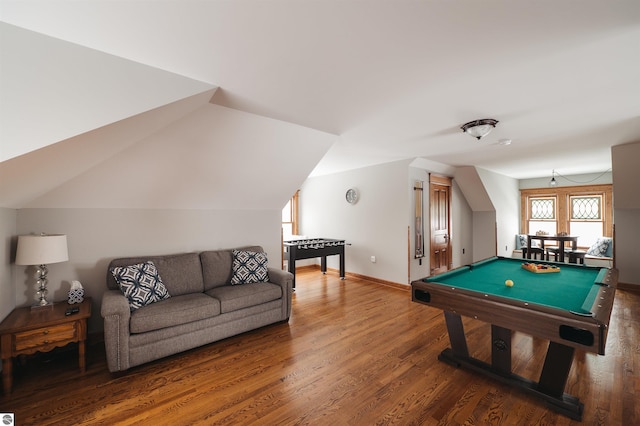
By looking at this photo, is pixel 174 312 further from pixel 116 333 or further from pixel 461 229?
pixel 461 229

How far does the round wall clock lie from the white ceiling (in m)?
2.73

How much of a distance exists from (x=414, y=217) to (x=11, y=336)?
5160mm

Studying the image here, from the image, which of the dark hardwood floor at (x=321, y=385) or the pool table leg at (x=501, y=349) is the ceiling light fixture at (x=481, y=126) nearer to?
the pool table leg at (x=501, y=349)

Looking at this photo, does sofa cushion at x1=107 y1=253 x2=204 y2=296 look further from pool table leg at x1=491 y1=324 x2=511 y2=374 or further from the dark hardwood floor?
pool table leg at x1=491 y1=324 x2=511 y2=374

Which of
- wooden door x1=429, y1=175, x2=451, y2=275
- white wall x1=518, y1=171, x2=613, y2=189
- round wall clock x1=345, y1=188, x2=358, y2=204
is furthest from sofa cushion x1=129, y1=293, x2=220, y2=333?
white wall x1=518, y1=171, x2=613, y2=189

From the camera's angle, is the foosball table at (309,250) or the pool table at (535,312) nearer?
the pool table at (535,312)

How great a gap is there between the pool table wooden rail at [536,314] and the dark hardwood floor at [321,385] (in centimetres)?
63

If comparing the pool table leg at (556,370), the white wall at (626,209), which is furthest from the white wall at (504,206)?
the pool table leg at (556,370)

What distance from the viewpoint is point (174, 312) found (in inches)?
101

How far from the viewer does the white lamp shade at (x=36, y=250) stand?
2.29 meters

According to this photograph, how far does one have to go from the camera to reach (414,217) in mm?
5051

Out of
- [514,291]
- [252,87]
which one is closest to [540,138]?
[514,291]

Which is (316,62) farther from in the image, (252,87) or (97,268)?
(97,268)

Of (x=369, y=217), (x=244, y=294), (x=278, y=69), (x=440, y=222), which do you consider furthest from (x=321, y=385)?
(x=440, y=222)
